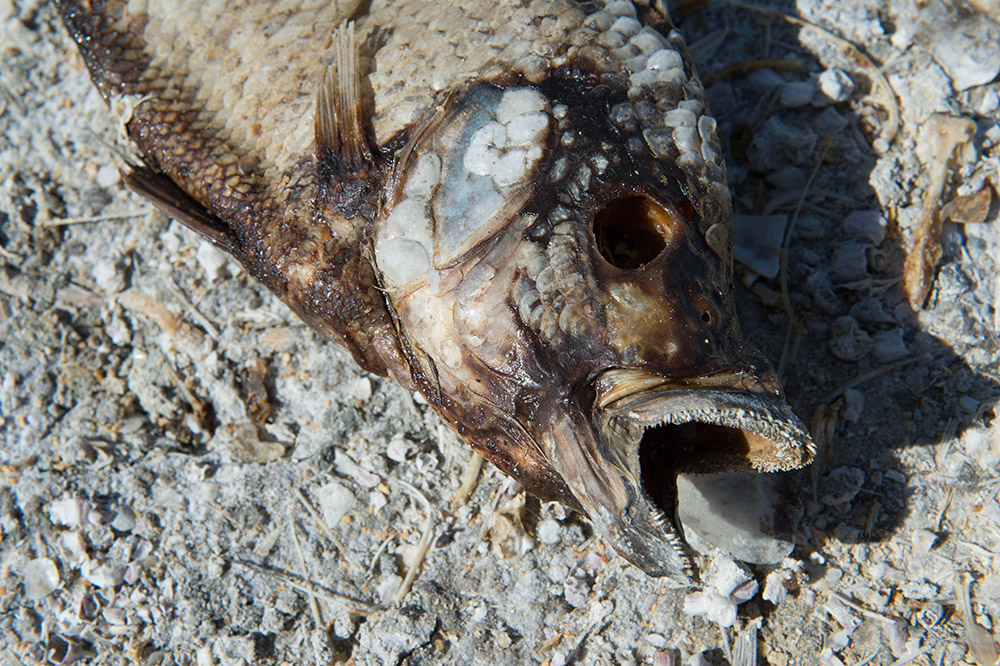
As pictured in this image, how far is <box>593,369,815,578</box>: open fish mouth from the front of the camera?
181 cm

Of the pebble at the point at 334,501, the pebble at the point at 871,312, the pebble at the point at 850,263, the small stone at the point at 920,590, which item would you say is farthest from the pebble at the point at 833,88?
the pebble at the point at 334,501

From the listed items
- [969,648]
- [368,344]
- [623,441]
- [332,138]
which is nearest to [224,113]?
[332,138]

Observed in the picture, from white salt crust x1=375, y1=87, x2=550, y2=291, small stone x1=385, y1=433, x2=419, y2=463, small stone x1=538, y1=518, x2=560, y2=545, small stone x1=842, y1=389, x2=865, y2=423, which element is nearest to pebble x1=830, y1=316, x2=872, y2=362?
small stone x1=842, y1=389, x2=865, y2=423

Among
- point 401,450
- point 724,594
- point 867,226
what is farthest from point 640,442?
point 867,226

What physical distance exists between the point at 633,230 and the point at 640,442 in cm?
61

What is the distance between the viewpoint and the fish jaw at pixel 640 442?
181 centimetres

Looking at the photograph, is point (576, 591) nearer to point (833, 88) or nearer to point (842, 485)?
point (842, 485)

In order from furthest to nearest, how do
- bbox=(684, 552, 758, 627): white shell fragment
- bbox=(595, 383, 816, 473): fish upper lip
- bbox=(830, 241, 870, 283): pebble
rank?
1. bbox=(830, 241, 870, 283): pebble
2. bbox=(684, 552, 758, 627): white shell fragment
3. bbox=(595, 383, 816, 473): fish upper lip

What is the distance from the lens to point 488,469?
2.78m

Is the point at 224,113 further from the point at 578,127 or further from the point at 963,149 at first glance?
the point at 963,149

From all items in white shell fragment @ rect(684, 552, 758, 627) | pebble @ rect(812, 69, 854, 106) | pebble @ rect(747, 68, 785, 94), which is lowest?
white shell fragment @ rect(684, 552, 758, 627)

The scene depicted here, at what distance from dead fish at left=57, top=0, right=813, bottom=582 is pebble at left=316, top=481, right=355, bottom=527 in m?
0.62

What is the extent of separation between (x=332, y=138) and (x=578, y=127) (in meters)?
0.71

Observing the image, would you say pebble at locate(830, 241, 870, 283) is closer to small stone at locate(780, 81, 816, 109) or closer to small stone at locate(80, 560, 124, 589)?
small stone at locate(780, 81, 816, 109)
